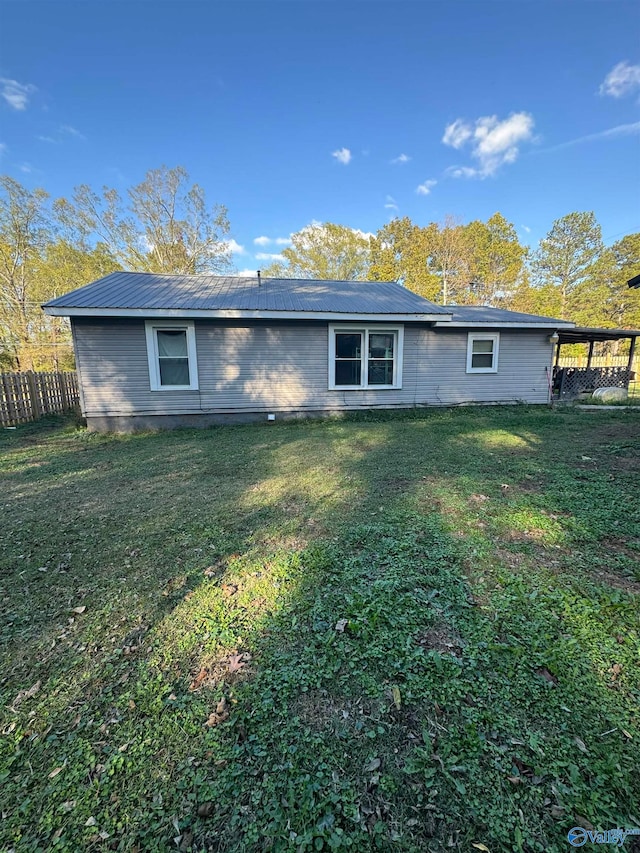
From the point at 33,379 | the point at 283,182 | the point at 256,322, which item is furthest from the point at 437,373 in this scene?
the point at 283,182

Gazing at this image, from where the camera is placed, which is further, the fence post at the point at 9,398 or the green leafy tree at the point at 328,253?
the green leafy tree at the point at 328,253

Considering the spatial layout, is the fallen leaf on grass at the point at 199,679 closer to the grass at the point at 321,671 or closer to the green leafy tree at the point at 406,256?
the grass at the point at 321,671

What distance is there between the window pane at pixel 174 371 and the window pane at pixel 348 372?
3.90m

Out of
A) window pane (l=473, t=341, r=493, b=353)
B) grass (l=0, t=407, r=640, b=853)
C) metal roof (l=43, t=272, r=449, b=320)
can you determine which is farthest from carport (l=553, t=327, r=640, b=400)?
grass (l=0, t=407, r=640, b=853)

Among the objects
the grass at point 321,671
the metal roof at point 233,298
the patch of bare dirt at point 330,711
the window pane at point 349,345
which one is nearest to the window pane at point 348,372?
the window pane at point 349,345

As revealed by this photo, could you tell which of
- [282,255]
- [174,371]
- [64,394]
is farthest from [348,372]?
[282,255]

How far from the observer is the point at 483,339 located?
10578 millimetres

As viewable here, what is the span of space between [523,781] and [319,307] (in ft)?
30.4

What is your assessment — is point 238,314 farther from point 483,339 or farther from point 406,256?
point 406,256

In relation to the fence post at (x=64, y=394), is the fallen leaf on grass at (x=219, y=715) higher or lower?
lower

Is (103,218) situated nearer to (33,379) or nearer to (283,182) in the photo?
(283,182)

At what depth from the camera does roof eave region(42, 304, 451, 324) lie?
783 cm

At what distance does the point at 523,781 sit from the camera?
4.45 feet

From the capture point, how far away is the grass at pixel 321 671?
4.22 feet
